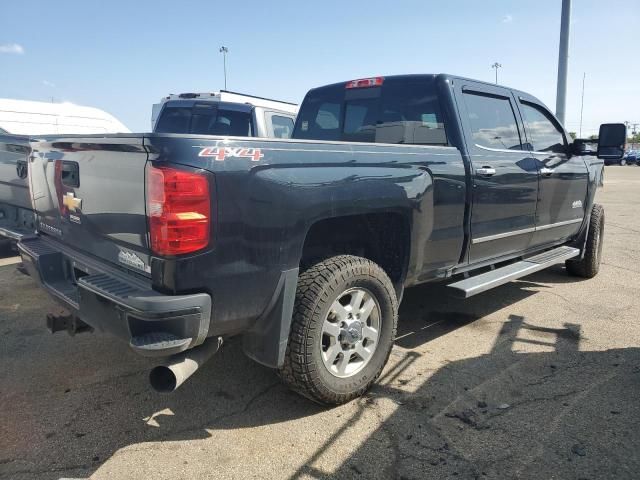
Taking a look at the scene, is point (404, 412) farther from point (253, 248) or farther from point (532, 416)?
point (253, 248)

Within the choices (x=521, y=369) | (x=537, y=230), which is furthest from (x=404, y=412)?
(x=537, y=230)

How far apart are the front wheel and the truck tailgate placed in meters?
0.87

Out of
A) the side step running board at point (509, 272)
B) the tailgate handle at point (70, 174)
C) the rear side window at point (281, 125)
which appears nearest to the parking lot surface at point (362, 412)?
the side step running board at point (509, 272)

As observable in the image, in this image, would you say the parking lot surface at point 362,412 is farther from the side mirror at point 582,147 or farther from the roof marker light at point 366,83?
the roof marker light at point 366,83

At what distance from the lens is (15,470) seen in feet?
7.97

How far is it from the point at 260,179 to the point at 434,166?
56.3 inches

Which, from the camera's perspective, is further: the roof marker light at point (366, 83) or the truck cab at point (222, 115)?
the truck cab at point (222, 115)

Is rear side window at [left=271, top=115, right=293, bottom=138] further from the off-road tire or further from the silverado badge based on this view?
Result: the silverado badge

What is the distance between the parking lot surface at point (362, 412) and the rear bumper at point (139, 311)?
0.66 m

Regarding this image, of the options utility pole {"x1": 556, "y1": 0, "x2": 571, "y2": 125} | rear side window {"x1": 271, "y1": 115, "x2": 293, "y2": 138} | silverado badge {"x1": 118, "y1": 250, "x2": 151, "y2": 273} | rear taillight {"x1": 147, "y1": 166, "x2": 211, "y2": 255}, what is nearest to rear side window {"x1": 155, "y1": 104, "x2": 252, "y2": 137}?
rear side window {"x1": 271, "y1": 115, "x2": 293, "y2": 138}

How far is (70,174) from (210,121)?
4.57 meters

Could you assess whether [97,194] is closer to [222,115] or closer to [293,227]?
[293,227]

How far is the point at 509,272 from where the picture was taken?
424cm

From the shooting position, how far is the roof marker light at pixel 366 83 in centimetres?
424
